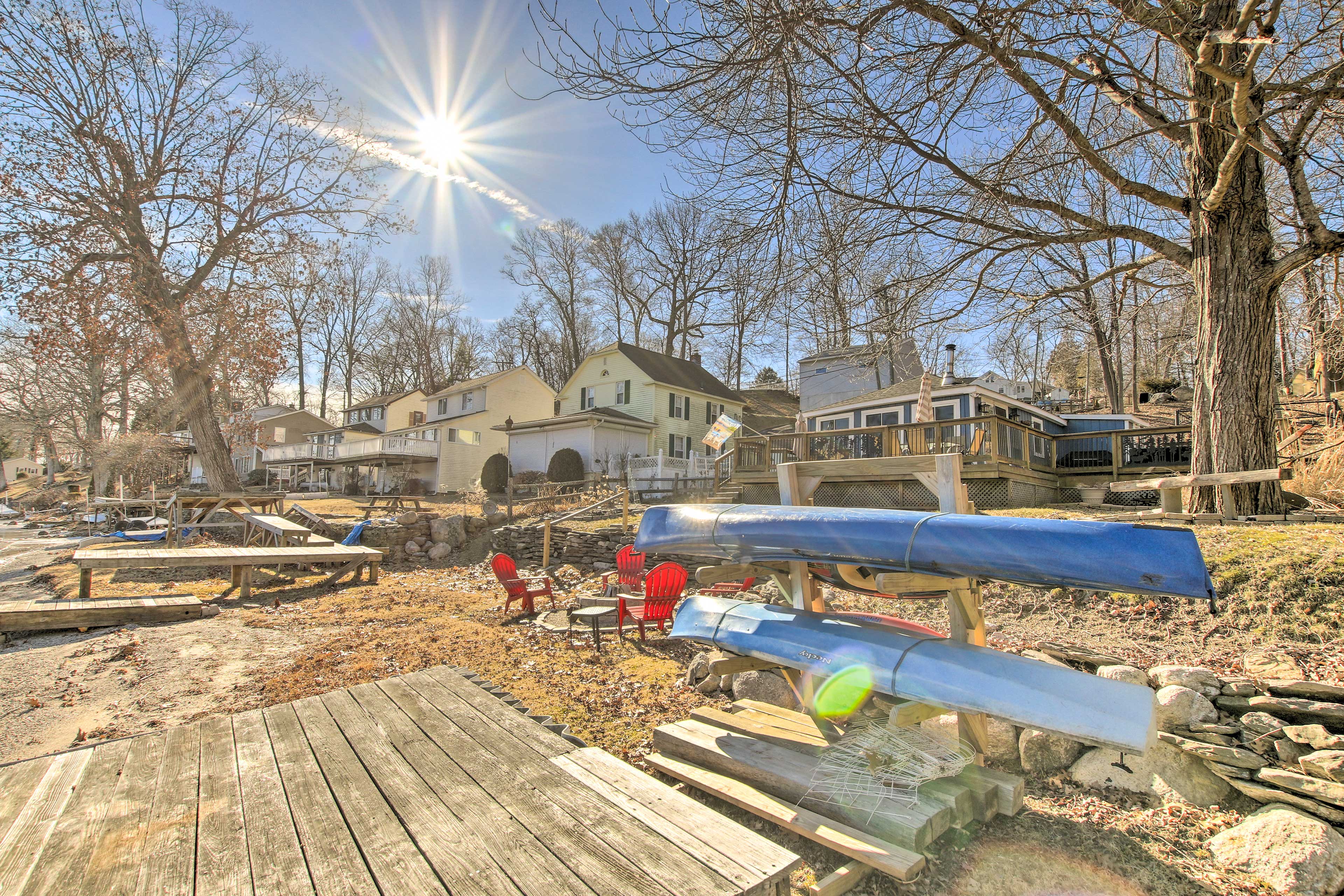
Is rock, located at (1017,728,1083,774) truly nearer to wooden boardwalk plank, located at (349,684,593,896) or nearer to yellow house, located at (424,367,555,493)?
wooden boardwalk plank, located at (349,684,593,896)

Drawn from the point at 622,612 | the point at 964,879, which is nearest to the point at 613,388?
the point at 622,612

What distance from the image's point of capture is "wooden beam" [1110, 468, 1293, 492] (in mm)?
6996

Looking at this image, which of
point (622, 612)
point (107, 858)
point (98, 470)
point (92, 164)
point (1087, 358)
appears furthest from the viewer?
point (1087, 358)

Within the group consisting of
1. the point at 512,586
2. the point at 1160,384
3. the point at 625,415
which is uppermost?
the point at 1160,384

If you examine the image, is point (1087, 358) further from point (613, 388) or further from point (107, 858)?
point (107, 858)

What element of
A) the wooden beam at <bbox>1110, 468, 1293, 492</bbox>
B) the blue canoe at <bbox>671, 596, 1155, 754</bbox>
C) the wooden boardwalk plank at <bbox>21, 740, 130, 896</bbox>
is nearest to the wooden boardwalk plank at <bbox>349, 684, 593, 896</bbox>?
Answer: the wooden boardwalk plank at <bbox>21, 740, 130, 896</bbox>

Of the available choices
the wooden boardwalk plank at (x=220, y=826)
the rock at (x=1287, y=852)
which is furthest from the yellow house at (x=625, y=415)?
the wooden boardwalk plank at (x=220, y=826)

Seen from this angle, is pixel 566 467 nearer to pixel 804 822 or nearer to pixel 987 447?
pixel 987 447

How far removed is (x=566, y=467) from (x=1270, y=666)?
2359cm

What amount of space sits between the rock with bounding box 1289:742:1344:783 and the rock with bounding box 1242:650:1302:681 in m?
0.86

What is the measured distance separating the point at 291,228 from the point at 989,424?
1998 centimetres

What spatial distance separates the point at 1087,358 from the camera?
3244 cm

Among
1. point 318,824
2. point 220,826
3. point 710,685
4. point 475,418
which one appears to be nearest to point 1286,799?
point 710,685

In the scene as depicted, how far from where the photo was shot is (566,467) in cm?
2623
